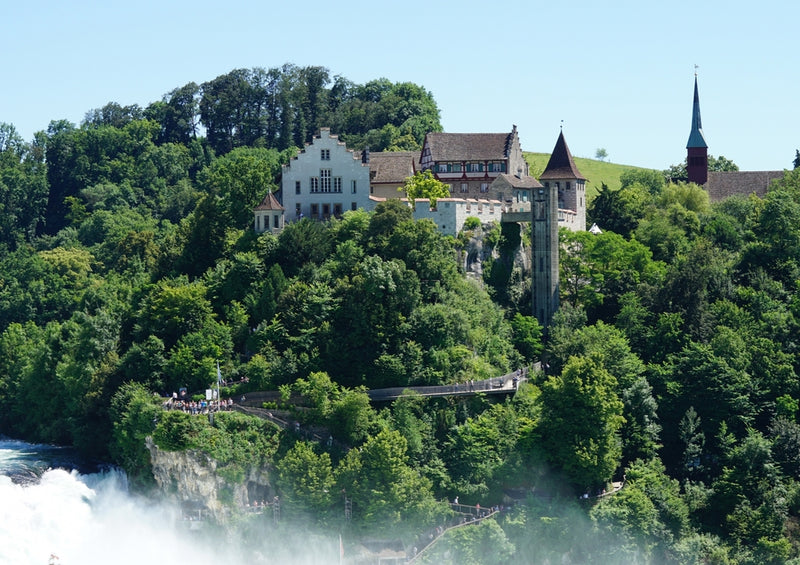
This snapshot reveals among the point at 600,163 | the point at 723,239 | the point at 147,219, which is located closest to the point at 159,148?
the point at 147,219

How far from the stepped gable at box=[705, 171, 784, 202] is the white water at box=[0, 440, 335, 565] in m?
58.5

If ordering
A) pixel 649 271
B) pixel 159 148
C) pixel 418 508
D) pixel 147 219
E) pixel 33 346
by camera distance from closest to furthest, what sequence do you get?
1. pixel 418 508
2. pixel 649 271
3. pixel 33 346
4. pixel 147 219
5. pixel 159 148

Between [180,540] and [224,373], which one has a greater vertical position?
[224,373]

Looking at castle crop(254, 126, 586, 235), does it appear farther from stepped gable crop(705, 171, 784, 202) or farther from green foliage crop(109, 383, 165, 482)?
stepped gable crop(705, 171, 784, 202)

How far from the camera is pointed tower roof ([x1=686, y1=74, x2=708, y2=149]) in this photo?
400 feet

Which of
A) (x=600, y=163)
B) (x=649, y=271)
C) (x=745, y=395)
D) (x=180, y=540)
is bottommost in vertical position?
(x=180, y=540)

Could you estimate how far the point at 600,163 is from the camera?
502 ft

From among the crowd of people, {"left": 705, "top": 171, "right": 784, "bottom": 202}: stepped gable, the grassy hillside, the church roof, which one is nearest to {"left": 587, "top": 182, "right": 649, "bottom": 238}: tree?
{"left": 705, "top": 171, "right": 784, "bottom": 202}: stepped gable

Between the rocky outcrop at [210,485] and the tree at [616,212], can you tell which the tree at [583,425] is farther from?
the tree at [616,212]

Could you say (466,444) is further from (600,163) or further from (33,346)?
(600,163)

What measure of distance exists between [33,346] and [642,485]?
4693 centimetres

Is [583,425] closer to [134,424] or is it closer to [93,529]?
[134,424]

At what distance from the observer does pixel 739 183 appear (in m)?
120

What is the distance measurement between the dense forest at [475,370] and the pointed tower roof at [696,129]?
15915 mm
